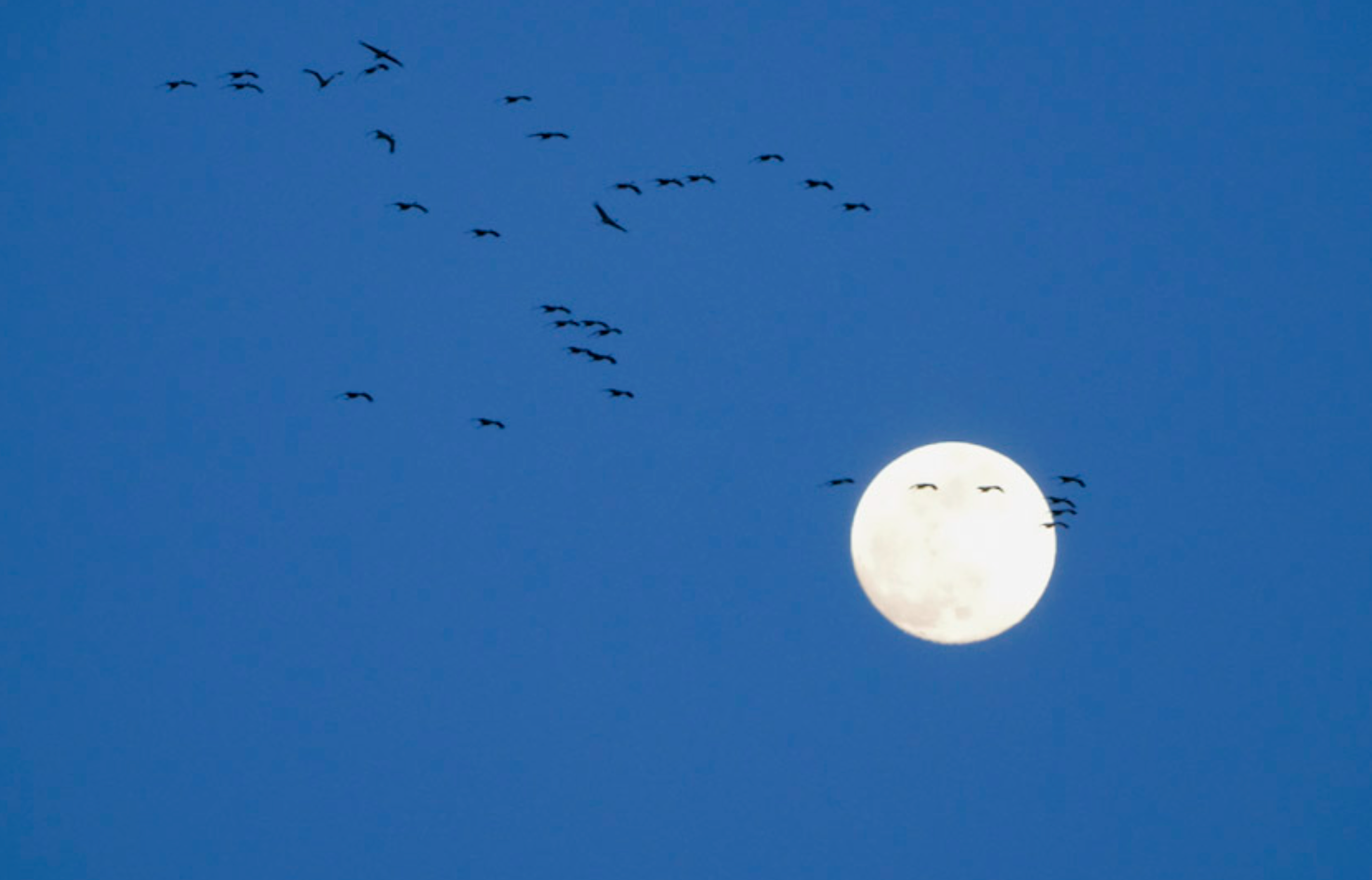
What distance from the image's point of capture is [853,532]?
7981 cm

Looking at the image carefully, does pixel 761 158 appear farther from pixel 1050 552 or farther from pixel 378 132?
pixel 1050 552

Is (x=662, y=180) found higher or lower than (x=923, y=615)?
higher

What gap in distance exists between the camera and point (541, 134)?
7238cm

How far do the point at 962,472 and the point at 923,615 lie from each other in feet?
18.7

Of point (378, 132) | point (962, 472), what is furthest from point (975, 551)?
point (378, 132)

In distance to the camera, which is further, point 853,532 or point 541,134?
point 853,532

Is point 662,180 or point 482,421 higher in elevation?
point 662,180

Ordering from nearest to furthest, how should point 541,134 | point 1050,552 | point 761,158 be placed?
point 761,158
point 541,134
point 1050,552

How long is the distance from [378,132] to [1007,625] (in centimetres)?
3017

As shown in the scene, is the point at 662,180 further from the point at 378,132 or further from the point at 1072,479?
the point at 1072,479

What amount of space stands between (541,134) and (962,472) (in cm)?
2057

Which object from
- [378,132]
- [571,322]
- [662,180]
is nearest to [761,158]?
[662,180]

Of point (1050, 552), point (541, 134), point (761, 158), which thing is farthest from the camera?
point (1050, 552)

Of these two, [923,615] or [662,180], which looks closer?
[662,180]
